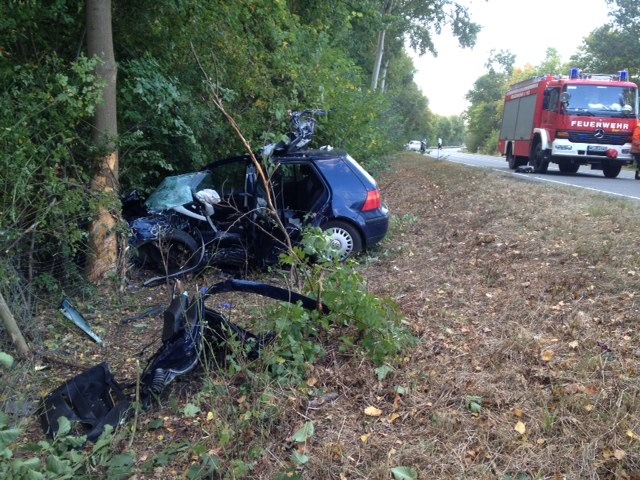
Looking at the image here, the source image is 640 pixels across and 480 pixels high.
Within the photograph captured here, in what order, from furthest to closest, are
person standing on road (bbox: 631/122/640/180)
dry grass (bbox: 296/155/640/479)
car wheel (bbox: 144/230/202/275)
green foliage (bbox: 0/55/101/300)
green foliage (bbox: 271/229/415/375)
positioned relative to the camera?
person standing on road (bbox: 631/122/640/180) < car wheel (bbox: 144/230/202/275) < green foliage (bbox: 0/55/101/300) < green foliage (bbox: 271/229/415/375) < dry grass (bbox: 296/155/640/479)

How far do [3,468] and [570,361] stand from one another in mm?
3308

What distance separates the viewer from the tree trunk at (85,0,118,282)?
6055 millimetres

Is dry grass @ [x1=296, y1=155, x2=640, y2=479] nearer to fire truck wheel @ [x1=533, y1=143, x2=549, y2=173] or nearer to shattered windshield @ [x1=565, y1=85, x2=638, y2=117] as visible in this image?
shattered windshield @ [x1=565, y1=85, x2=638, y2=117]

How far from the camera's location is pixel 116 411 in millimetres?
3650

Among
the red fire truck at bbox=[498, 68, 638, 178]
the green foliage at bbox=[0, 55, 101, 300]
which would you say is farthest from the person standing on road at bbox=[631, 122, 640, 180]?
the green foliage at bbox=[0, 55, 101, 300]

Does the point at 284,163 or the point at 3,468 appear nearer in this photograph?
the point at 3,468

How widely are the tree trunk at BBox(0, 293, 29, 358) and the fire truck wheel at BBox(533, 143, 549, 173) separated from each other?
52.5ft

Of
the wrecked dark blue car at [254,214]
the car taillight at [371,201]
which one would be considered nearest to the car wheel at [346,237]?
the wrecked dark blue car at [254,214]

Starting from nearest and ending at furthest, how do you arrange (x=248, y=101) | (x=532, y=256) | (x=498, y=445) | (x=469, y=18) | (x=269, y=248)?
(x=498, y=445)
(x=532, y=256)
(x=269, y=248)
(x=248, y=101)
(x=469, y=18)

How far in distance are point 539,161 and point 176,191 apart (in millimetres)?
13936

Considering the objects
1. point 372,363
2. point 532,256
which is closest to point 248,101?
point 532,256

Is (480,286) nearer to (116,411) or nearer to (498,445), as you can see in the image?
(498,445)

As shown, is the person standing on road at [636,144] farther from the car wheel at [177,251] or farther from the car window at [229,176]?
the car wheel at [177,251]

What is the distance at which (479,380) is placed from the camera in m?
3.63
